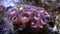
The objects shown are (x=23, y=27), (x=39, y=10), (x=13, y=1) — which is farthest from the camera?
(x=13, y=1)

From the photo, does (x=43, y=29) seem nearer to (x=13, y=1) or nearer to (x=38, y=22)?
(x=38, y=22)

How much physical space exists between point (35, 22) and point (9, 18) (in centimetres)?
18

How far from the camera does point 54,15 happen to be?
1.10m

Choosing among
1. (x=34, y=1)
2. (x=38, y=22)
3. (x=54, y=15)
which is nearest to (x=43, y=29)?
(x=38, y=22)

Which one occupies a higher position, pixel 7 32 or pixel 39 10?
pixel 39 10

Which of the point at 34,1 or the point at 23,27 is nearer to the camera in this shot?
the point at 23,27

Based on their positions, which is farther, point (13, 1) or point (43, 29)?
point (13, 1)

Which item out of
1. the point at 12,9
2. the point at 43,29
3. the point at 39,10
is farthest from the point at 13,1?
the point at 43,29

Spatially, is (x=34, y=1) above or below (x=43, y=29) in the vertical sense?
above

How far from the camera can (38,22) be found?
2.98 feet

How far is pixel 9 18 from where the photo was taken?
950mm

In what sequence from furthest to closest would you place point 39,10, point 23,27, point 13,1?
1. point 13,1
2. point 39,10
3. point 23,27

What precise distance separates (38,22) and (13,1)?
35 cm

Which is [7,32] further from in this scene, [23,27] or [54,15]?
[54,15]
